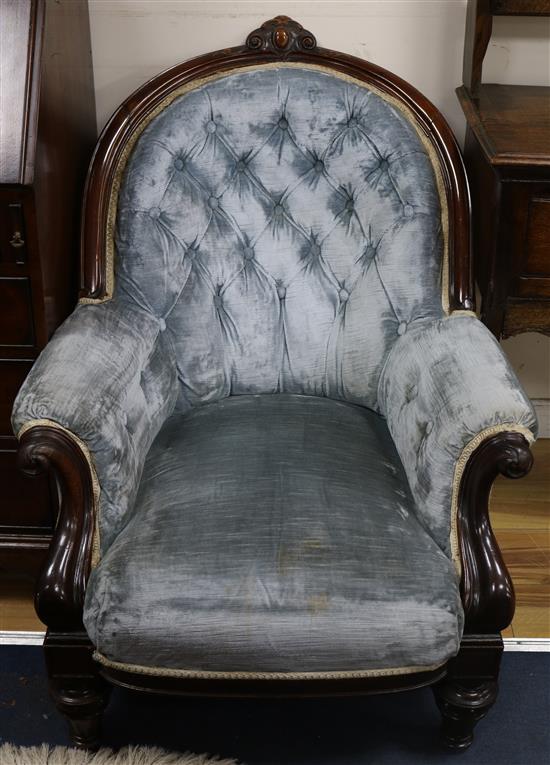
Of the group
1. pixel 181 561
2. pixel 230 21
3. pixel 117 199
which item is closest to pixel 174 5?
pixel 230 21

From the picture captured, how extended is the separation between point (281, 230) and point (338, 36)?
0.48 meters

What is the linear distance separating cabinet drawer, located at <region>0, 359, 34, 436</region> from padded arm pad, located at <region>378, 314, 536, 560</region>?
2.22 feet

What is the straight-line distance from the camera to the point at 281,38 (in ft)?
5.90

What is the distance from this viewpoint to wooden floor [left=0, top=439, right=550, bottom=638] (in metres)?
1.90

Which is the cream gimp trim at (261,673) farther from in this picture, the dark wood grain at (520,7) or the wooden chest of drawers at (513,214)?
the dark wood grain at (520,7)

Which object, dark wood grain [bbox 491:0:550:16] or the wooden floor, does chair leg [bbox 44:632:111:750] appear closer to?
the wooden floor

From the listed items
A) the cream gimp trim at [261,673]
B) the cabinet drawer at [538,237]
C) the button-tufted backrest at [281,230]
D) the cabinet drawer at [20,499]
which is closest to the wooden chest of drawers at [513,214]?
the cabinet drawer at [538,237]

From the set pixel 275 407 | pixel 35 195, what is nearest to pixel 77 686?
pixel 275 407

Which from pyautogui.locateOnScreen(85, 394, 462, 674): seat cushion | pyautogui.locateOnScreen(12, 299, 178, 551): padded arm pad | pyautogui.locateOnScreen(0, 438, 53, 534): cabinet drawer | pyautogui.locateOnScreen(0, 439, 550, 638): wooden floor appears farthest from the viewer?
pyautogui.locateOnScreen(0, 439, 550, 638): wooden floor

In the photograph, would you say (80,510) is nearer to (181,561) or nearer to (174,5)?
(181,561)

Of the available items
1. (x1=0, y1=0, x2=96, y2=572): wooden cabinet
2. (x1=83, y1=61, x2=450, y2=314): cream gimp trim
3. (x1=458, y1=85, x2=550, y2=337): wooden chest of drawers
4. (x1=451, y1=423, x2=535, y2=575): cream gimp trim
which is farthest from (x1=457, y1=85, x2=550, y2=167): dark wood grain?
(x1=0, y1=0, x2=96, y2=572): wooden cabinet

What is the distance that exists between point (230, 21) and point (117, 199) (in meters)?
0.50

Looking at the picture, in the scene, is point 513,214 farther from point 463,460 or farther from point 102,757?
point 102,757

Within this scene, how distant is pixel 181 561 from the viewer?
137 cm
